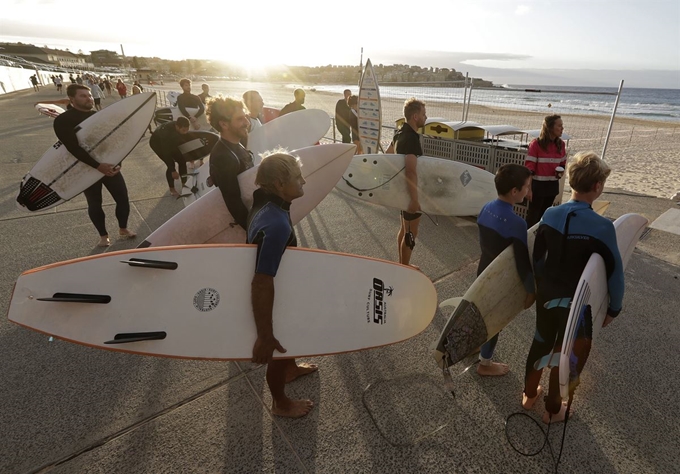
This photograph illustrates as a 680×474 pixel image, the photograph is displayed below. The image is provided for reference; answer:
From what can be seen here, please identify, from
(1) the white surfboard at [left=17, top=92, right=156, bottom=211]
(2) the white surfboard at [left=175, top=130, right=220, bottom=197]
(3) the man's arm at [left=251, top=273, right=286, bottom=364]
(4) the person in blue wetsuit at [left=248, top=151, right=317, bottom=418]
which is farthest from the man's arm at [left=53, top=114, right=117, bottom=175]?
(3) the man's arm at [left=251, top=273, right=286, bottom=364]

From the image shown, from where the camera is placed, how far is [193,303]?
7.54 feet

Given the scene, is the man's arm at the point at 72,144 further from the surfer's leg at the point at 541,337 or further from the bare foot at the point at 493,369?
the surfer's leg at the point at 541,337

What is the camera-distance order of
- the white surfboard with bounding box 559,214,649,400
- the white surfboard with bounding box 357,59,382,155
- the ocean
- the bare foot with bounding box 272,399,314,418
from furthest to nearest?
1. the ocean
2. the white surfboard with bounding box 357,59,382,155
3. the bare foot with bounding box 272,399,314,418
4. the white surfboard with bounding box 559,214,649,400

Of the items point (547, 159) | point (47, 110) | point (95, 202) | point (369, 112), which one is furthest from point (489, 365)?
point (47, 110)

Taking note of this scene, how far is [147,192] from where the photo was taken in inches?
277

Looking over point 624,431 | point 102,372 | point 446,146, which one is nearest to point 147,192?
point 102,372

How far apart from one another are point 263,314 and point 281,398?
731 millimetres

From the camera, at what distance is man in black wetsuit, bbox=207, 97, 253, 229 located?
107 inches

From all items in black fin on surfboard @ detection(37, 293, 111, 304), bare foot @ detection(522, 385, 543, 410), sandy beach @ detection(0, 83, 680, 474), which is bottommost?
sandy beach @ detection(0, 83, 680, 474)

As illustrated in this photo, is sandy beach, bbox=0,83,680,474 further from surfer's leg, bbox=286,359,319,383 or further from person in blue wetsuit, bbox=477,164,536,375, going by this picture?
person in blue wetsuit, bbox=477,164,536,375

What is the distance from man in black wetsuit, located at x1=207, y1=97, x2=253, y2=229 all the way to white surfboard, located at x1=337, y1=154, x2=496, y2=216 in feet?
8.94

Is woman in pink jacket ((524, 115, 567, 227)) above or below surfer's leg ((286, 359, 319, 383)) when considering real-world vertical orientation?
above

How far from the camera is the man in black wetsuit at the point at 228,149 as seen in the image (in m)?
2.72

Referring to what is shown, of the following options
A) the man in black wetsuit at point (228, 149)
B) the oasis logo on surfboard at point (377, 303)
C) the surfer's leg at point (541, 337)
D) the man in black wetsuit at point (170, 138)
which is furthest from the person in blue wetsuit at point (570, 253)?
the man in black wetsuit at point (170, 138)
